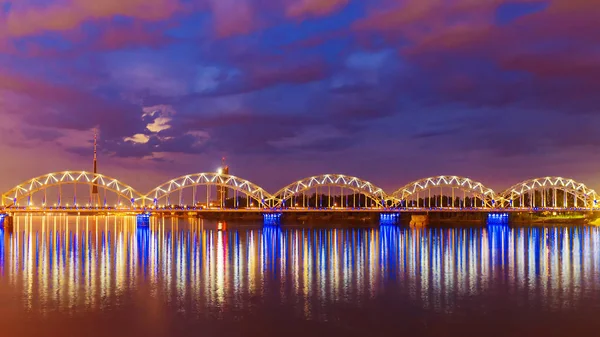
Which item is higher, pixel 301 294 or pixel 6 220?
pixel 6 220

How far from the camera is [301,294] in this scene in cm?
2353

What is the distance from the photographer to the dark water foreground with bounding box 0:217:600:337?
18094mm

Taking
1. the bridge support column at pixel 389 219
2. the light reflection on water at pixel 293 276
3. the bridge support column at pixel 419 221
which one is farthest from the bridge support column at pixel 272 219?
the light reflection on water at pixel 293 276

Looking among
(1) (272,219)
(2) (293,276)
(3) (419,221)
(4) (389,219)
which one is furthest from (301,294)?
(4) (389,219)

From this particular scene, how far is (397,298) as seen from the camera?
22.6 m

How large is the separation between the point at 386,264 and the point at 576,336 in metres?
17.3

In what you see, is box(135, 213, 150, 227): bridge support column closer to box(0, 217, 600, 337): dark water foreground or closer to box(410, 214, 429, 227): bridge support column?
box(410, 214, 429, 227): bridge support column

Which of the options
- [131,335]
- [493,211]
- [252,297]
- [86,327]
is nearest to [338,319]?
[252,297]

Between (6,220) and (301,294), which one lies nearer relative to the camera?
(301,294)

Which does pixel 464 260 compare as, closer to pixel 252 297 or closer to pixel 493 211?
pixel 252 297

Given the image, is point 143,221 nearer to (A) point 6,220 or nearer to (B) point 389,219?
(A) point 6,220

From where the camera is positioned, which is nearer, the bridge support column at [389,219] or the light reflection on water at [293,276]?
the light reflection on water at [293,276]

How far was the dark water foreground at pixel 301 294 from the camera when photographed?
18094mm

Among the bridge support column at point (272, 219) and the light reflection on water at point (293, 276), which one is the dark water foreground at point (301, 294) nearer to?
the light reflection on water at point (293, 276)
